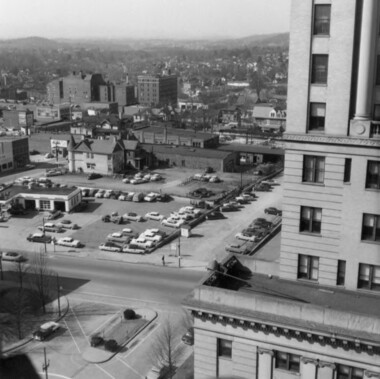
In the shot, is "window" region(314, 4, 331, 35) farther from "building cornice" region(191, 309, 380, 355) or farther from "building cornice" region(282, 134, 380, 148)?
"building cornice" region(191, 309, 380, 355)

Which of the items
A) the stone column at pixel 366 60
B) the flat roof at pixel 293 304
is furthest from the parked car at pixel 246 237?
the stone column at pixel 366 60

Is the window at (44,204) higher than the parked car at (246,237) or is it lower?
higher

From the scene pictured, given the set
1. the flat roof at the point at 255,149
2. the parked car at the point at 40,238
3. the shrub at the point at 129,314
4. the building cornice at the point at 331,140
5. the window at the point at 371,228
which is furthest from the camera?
the flat roof at the point at 255,149

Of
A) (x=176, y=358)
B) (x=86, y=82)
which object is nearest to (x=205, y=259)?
(x=176, y=358)

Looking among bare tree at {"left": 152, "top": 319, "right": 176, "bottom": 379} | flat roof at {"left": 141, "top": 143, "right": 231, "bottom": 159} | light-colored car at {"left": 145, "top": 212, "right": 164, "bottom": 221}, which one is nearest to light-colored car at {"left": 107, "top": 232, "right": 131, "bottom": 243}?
light-colored car at {"left": 145, "top": 212, "right": 164, "bottom": 221}

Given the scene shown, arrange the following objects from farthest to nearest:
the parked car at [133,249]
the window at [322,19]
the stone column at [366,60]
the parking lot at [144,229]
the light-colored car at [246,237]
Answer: the light-colored car at [246,237] < the parked car at [133,249] < the parking lot at [144,229] < the window at [322,19] < the stone column at [366,60]

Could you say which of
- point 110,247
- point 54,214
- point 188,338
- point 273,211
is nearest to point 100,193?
point 54,214

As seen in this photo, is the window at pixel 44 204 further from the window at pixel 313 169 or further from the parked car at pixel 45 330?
the window at pixel 313 169
